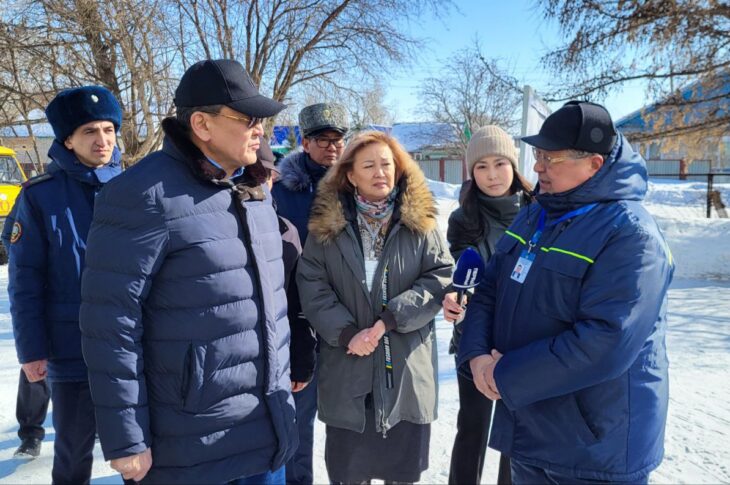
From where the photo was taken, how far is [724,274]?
820cm

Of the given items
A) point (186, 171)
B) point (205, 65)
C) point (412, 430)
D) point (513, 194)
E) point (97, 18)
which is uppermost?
point (97, 18)

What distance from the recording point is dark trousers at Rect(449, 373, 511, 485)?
2477mm

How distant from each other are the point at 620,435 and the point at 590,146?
100 centimetres

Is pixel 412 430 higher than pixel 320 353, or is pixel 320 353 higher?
pixel 320 353

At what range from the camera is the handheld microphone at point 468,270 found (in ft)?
6.65

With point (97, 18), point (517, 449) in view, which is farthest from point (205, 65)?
point (97, 18)

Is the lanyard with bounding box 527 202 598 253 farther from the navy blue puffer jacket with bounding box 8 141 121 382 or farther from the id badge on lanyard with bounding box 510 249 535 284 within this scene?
the navy blue puffer jacket with bounding box 8 141 121 382

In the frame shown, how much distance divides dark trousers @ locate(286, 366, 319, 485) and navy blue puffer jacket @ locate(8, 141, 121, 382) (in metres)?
1.10

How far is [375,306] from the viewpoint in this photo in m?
2.35

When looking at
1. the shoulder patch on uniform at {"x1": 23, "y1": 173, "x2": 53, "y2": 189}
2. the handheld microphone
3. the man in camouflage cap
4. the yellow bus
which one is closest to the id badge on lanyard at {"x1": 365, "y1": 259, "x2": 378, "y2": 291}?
the man in camouflage cap

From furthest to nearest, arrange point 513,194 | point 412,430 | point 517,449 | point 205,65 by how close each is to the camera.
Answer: point 513,194 → point 412,430 → point 517,449 → point 205,65

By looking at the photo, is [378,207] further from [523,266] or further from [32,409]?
[32,409]

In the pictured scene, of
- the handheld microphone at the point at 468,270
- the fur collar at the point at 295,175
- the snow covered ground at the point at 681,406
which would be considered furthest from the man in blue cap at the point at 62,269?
the handheld microphone at the point at 468,270

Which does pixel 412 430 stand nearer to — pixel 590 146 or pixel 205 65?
pixel 590 146
